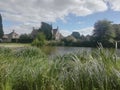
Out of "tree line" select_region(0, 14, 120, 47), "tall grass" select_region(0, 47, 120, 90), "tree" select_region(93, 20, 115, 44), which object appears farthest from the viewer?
"tree" select_region(93, 20, 115, 44)

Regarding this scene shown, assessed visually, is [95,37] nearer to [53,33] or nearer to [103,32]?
[103,32]

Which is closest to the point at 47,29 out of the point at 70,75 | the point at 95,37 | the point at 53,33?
the point at 53,33

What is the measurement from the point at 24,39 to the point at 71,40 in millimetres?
12546

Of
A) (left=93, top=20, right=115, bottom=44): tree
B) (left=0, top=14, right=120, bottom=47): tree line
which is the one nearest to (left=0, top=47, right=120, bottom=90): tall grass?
(left=0, top=14, right=120, bottom=47): tree line

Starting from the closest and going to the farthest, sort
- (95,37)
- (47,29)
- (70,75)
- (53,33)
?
(70,75) → (95,37) → (47,29) → (53,33)

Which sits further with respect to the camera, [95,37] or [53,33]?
[53,33]

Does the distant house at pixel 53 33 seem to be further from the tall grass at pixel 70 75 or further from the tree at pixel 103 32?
the tall grass at pixel 70 75

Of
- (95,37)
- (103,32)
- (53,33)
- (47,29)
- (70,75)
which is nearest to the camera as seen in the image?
(70,75)

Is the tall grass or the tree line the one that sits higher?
the tree line

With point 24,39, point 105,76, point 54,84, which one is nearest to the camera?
point 105,76

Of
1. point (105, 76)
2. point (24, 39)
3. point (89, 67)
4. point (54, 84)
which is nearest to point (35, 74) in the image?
point (54, 84)

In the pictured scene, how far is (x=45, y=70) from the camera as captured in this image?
4.81 meters

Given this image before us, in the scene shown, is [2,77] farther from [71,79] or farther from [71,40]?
[71,40]

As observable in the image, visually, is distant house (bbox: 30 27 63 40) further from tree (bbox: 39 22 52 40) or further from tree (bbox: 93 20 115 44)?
tree (bbox: 93 20 115 44)
